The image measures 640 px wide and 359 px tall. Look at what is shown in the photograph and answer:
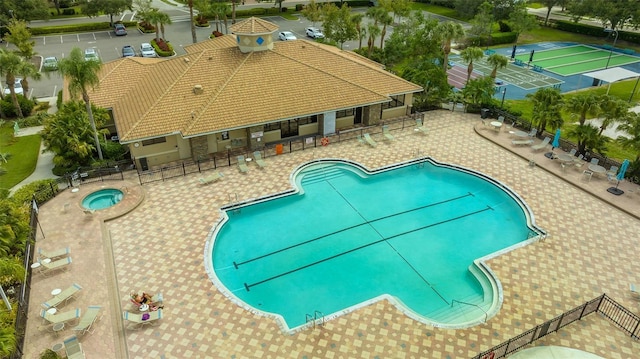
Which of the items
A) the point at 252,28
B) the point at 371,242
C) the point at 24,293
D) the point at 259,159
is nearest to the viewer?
the point at 24,293

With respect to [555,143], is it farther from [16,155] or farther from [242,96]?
[16,155]

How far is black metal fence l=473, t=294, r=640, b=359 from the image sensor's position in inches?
713

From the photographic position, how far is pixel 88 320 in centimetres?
1902

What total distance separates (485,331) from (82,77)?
28.3 meters

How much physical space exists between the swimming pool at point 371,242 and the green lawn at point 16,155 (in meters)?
16.4

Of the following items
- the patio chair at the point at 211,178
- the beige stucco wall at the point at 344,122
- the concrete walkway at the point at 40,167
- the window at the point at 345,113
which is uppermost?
the window at the point at 345,113

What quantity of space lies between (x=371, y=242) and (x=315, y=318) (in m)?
7.20

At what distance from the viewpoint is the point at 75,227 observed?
25344mm

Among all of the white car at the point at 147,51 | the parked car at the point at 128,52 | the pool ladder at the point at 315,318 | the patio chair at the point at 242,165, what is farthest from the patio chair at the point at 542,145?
the parked car at the point at 128,52

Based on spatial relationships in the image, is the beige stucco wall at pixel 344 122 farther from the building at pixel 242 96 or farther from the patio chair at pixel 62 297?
the patio chair at pixel 62 297

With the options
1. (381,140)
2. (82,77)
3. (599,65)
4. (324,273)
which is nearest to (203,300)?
(324,273)

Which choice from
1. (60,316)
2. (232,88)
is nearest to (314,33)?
(232,88)

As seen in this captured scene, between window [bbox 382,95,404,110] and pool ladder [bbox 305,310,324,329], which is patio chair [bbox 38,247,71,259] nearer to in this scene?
pool ladder [bbox 305,310,324,329]

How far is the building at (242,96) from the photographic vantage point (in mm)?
30969
